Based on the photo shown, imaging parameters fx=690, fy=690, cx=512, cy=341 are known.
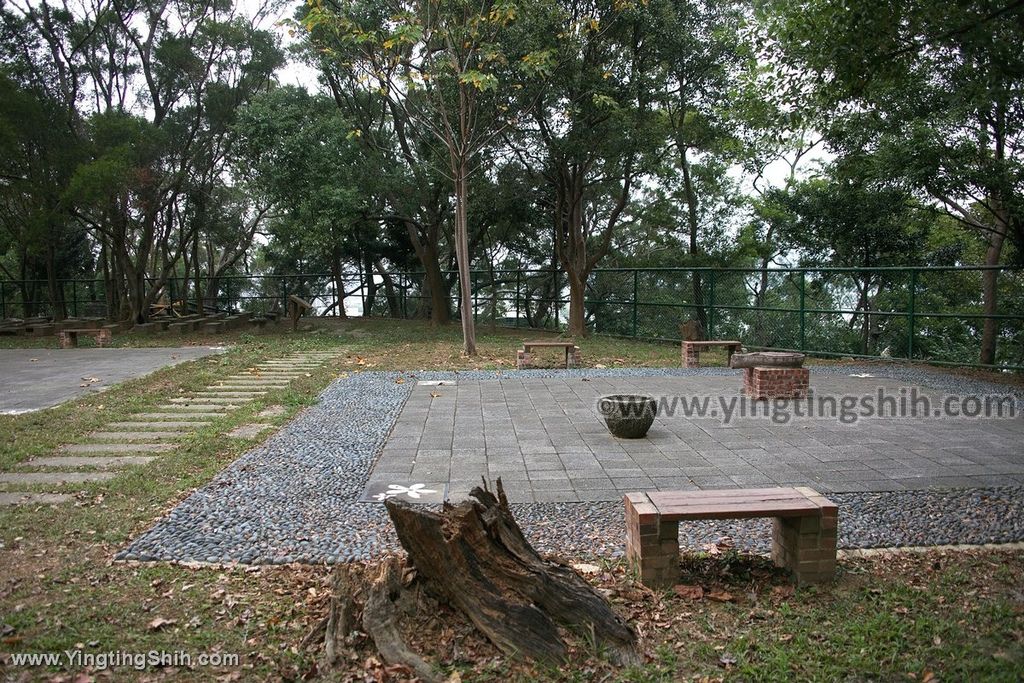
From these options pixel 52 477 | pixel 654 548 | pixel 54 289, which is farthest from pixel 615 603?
pixel 54 289

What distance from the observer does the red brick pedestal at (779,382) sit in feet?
24.9

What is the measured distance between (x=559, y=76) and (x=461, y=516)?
10.9 m

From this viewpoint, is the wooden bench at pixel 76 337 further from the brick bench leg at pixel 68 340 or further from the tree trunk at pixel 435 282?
the tree trunk at pixel 435 282

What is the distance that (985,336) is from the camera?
1066 centimetres

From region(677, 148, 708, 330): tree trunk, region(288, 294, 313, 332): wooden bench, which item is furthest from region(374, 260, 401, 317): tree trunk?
region(677, 148, 708, 330): tree trunk

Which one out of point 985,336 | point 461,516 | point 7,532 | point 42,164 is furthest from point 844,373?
point 42,164

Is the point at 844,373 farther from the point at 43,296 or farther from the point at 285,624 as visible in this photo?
the point at 43,296

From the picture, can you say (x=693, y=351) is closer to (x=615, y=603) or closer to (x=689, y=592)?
(x=689, y=592)

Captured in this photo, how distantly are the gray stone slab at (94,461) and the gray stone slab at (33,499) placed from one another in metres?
0.65

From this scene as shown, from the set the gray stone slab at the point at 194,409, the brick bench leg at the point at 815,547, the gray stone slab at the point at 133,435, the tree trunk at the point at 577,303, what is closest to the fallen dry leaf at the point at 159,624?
the brick bench leg at the point at 815,547

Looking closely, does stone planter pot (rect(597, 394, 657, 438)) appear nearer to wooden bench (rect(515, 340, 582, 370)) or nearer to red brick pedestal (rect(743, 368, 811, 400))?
red brick pedestal (rect(743, 368, 811, 400))

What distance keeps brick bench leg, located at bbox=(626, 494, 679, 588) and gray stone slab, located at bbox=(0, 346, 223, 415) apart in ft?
23.4

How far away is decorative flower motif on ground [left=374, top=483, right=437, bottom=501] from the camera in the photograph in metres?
4.45

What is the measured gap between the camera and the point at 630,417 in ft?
19.0
